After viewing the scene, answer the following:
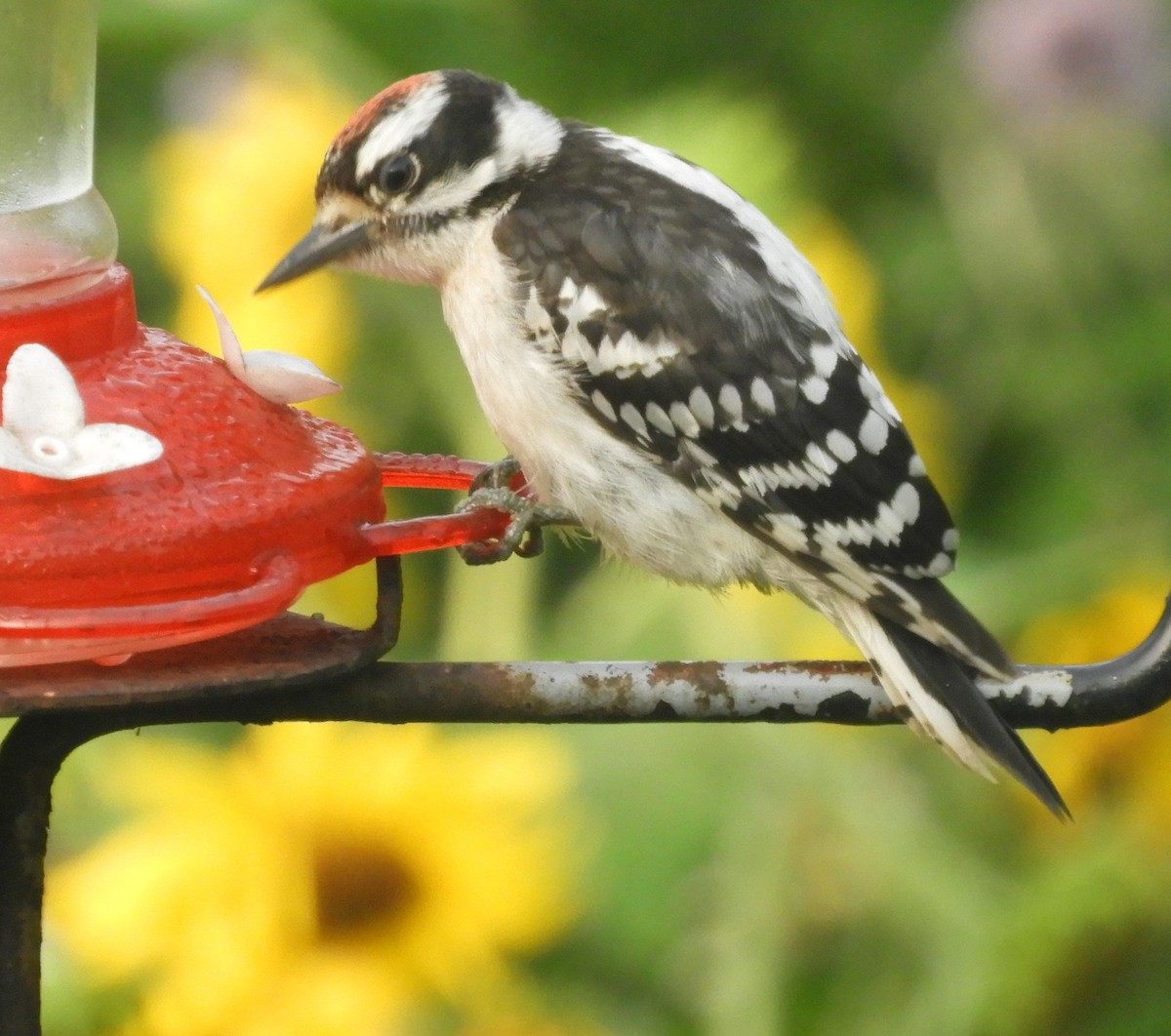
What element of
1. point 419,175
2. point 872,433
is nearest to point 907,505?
point 872,433

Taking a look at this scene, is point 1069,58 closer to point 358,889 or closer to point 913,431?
point 913,431

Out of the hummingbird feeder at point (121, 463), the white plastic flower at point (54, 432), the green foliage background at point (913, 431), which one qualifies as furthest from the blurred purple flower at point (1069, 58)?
the white plastic flower at point (54, 432)

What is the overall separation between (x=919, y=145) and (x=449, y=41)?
105 centimetres

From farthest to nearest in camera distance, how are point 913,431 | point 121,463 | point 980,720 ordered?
point 913,431 → point 980,720 → point 121,463

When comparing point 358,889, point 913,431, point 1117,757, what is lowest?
point 358,889

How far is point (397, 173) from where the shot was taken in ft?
7.93

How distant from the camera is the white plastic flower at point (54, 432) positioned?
1397mm

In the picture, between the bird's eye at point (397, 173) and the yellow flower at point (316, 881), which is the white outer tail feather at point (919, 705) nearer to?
the yellow flower at point (316, 881)

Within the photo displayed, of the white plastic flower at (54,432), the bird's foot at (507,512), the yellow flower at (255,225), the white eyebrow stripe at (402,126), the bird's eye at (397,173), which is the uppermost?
the white plastic flower at (54,432)

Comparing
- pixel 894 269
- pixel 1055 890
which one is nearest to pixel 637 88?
pixel 894 269

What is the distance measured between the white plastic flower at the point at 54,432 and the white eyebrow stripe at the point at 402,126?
0.96 metres

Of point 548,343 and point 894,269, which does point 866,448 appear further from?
point 894,269

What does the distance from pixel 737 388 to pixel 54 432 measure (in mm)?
1014

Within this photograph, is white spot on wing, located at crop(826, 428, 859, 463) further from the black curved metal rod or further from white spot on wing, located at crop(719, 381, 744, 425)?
the black curved metal rod
